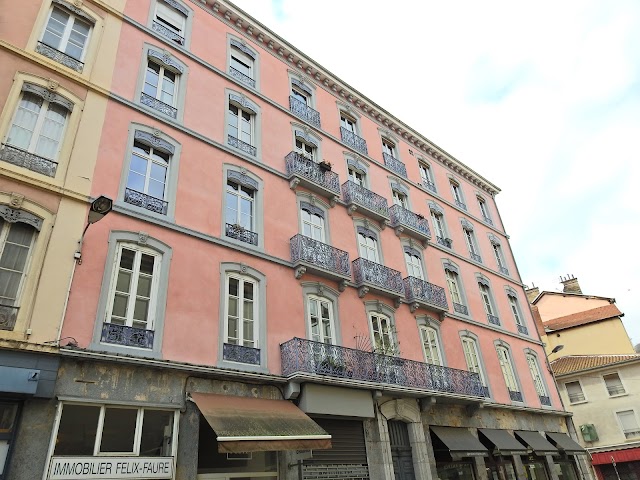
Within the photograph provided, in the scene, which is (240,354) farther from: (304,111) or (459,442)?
(304,111)

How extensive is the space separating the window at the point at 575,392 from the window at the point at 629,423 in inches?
82.7

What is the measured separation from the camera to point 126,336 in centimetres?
912

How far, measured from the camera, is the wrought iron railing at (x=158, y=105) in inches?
487

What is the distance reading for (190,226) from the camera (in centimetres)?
1140

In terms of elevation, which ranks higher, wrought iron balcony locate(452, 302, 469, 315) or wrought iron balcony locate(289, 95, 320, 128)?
wrought iron balcony locate(289, 95, 320, 128)

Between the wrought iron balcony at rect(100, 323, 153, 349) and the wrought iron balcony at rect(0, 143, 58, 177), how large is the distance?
11.8 feet

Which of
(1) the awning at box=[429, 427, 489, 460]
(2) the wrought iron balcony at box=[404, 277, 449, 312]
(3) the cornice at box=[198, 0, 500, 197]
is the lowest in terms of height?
(1) the awning at box=[429, 427, 489, 460]

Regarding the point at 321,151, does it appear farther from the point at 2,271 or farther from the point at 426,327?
the point at 2,271

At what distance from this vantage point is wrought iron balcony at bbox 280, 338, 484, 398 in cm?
1121

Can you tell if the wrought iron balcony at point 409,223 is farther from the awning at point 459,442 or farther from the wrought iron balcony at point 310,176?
the awning at point 459,442

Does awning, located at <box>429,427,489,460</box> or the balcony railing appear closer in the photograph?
the balcony railing

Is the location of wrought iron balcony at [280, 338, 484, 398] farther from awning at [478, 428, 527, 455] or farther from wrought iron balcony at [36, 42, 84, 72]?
wrought iron balcony at [36, 42, 84, 72]

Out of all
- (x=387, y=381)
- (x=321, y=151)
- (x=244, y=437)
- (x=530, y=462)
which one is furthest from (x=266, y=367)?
(x=530, y=462)

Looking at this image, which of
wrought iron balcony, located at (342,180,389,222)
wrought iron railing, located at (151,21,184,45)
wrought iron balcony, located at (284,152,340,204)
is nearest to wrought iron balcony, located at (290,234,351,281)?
wrought iron balcony, located at (284,152,340,204)
